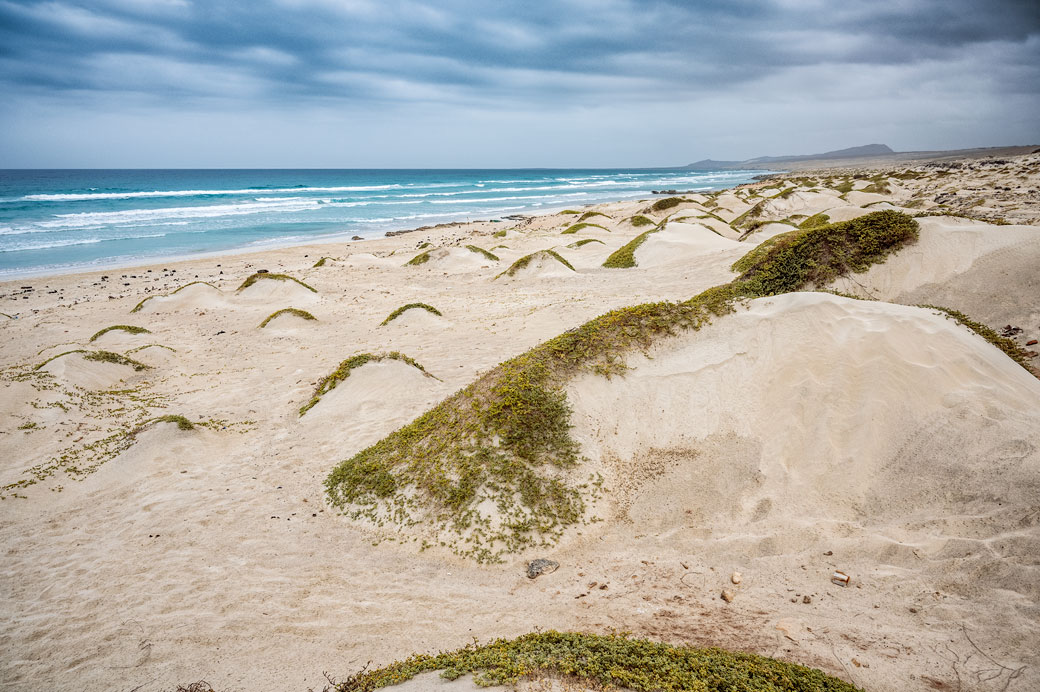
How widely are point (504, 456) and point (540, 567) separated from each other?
6.16ft

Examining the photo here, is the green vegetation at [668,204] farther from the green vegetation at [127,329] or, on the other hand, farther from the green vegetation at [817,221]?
the green vegetation at [127,329]

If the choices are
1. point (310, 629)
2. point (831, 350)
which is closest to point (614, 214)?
point (831, 350)

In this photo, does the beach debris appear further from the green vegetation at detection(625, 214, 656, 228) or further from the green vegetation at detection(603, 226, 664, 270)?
the green vegetation at detection(625, 214, 656, 228)

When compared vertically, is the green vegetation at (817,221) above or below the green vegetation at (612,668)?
above

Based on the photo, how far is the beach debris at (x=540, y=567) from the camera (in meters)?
6.86

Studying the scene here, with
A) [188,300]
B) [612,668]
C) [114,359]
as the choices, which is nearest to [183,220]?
[188,300]

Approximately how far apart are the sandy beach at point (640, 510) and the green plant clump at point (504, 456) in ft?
0.73

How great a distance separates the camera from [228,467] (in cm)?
1018

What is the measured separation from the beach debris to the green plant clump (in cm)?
31

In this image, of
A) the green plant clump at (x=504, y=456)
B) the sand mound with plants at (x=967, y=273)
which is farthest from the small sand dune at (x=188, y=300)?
the sand mound with plants at (x=967, y=273)

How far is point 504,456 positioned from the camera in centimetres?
823

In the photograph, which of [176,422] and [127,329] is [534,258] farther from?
[127,329]

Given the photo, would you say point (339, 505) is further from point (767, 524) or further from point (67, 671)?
point (767, 524)

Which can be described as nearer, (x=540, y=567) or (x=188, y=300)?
(x=540, y=567)
